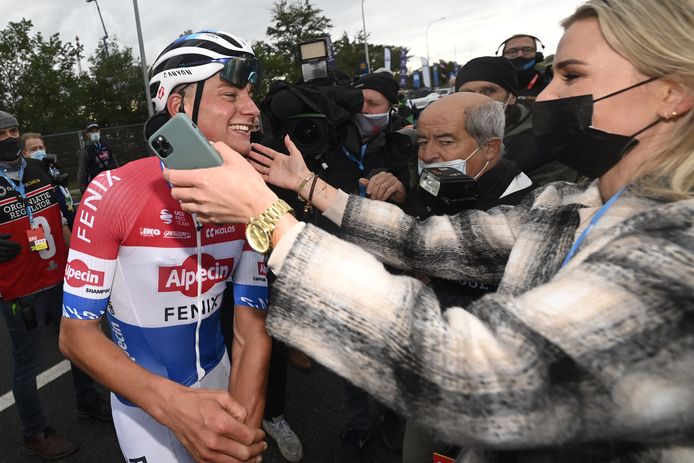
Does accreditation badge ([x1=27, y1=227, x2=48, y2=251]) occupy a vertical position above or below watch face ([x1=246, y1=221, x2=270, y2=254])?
below

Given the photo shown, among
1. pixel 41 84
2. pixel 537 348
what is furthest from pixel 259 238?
pixel 41 84

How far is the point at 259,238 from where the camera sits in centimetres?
103

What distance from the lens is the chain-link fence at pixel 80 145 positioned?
1488 cm

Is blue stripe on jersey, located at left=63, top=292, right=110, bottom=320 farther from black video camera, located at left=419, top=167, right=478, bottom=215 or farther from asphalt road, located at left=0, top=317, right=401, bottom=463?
asphalt road, located at left=0, top=317, right=401, bottom=463

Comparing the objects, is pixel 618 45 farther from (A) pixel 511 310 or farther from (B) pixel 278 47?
(B) pixel 278 47

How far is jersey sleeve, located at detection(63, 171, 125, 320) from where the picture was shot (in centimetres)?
148

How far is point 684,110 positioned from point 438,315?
832 mm

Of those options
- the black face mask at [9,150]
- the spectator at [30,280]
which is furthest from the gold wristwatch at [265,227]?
the black face mask at [9,150]

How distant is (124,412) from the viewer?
1734mm

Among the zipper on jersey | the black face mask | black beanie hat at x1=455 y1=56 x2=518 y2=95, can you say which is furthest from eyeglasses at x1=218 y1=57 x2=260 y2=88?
the black face mask

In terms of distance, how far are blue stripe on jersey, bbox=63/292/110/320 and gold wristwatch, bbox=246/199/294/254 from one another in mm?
817

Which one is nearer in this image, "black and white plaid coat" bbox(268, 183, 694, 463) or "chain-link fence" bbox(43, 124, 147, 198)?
"black and white plaid coat" bbox(268, 183, 694, 463)

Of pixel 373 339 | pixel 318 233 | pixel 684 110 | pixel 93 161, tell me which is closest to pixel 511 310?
pixel 373 339

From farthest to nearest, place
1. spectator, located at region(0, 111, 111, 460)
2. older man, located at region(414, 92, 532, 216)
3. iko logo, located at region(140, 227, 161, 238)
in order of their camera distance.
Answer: spectator, located at region(0, 111, 111, 460)
older man, located at region(414, 92, 532, 216)
iko logo, located at region(140, 227, 161, 238)
